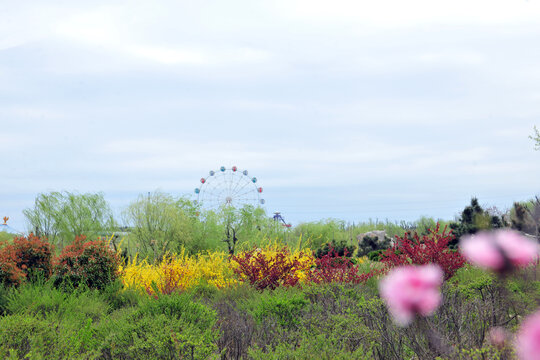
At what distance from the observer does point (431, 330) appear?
389 centimetres

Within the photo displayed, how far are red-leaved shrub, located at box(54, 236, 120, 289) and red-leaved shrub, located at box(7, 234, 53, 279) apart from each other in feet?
2.15

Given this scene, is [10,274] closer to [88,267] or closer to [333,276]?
[88,267]

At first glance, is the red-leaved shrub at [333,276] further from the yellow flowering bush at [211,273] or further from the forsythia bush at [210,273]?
the forsythia bush at [210,273]

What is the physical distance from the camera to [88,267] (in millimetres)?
9039

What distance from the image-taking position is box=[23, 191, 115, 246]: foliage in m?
21.8

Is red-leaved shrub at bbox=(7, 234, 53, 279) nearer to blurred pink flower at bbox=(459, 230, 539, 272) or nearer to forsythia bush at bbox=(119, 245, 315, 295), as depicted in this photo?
forsythia bush at bbox=(119, 245, 315, 295)

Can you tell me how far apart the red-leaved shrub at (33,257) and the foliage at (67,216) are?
477 inches

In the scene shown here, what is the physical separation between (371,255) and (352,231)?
1117 centimetres

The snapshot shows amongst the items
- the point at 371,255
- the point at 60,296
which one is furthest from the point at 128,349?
the point at 371,255

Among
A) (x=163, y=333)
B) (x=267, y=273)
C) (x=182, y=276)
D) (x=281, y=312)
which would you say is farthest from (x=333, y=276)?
(x=163, y=333)

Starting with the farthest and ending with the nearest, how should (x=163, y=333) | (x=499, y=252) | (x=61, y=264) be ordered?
(x=61, y=264) < (x=163, y=333) < (x=499, y=252)

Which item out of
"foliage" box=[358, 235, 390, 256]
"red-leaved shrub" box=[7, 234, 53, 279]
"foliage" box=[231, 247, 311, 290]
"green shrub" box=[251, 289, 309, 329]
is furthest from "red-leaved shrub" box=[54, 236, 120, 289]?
"foliage" box=[358, 235, 390, 256]

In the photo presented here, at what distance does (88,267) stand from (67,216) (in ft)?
47.2

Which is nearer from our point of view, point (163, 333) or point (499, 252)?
point (499, 252)
